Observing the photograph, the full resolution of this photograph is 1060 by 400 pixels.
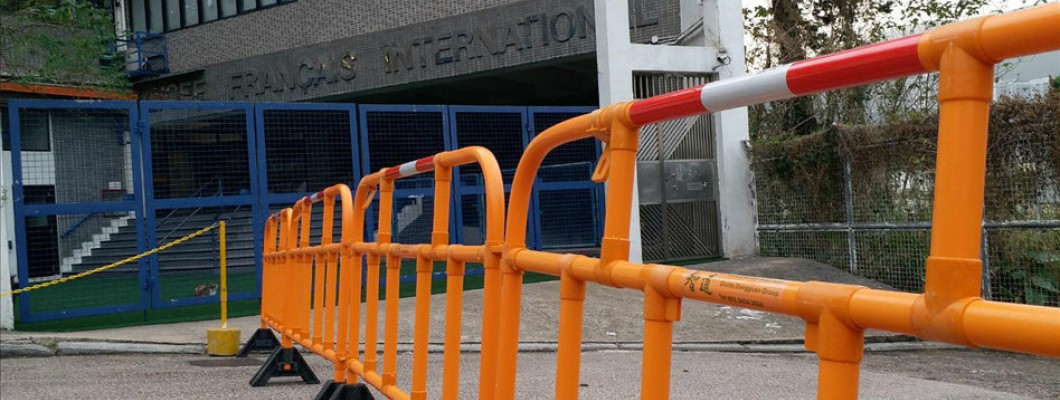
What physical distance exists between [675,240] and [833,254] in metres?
2.36

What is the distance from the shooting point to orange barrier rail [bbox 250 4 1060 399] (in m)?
1.46

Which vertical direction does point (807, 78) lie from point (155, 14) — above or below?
below

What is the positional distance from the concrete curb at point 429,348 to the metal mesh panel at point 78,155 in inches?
122

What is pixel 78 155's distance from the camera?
532 inches

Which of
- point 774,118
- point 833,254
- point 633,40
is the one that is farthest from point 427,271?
point 633,40

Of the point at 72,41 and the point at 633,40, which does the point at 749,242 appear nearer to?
the point at 633,40

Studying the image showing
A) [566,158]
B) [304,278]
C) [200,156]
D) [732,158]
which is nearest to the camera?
[304,278]

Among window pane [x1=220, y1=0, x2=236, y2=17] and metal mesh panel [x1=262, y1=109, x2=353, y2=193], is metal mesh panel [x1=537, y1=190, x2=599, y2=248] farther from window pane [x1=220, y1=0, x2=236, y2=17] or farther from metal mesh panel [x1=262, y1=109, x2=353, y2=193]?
window pane [x1=220, y1=0, x2=236, y2=17]

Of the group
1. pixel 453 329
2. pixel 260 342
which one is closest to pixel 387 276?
pixel 453 329

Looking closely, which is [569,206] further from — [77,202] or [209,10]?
[209,10]

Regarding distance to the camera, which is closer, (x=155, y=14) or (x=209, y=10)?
(x=209, y=10)

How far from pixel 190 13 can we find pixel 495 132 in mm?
16851

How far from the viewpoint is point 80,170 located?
13477 millimetres

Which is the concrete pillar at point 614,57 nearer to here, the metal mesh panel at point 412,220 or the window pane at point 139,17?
the metal mesh panel at point 412,220
